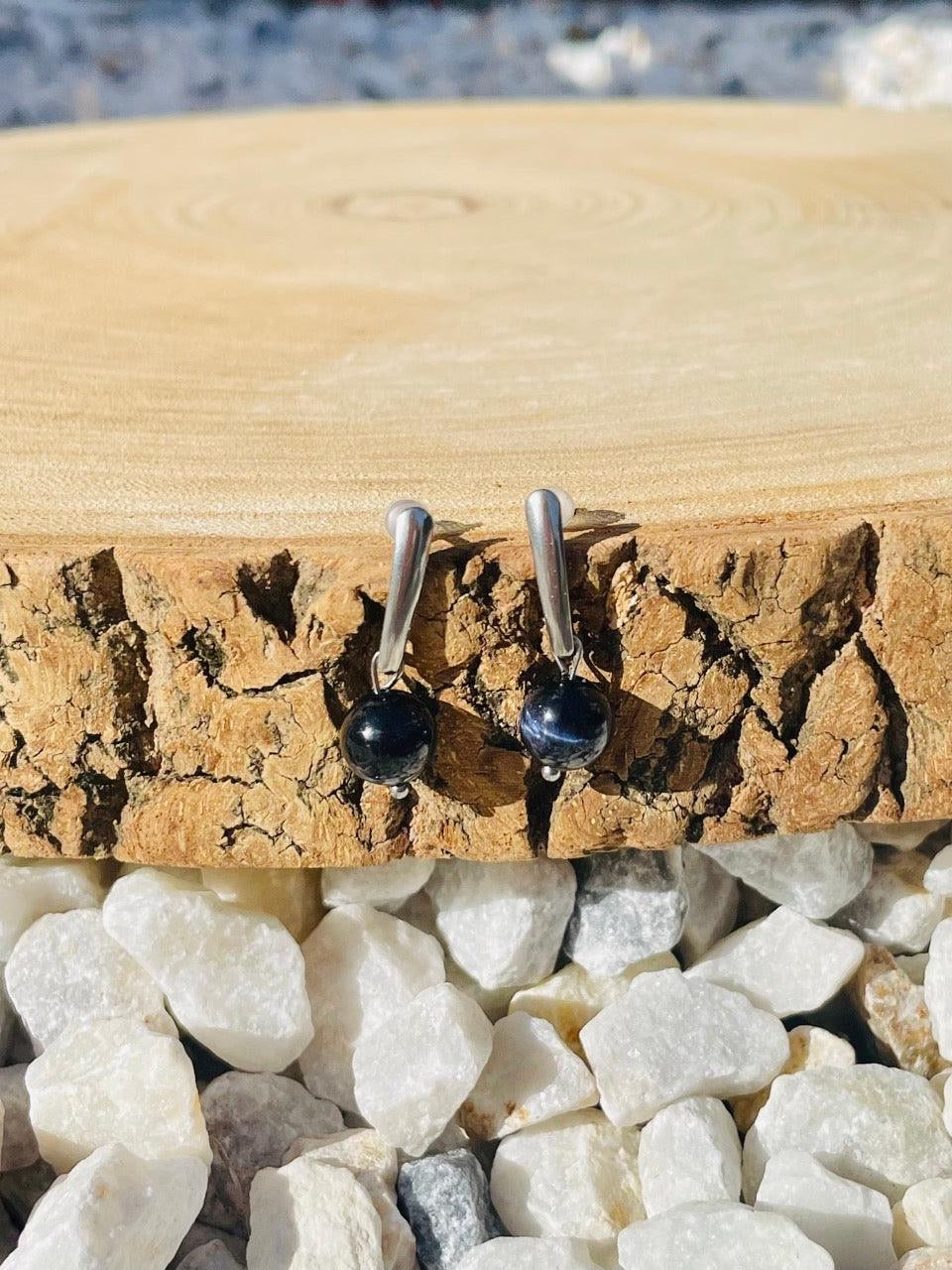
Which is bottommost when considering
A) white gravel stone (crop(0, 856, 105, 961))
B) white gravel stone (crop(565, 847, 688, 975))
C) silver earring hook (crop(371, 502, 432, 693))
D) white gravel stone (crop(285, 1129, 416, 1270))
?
white gravel stone (crop(285, 1129, 416, 1270))

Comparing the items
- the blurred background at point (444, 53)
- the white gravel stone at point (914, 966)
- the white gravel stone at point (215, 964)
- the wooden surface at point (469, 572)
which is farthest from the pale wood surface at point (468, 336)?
the blurred background at point (444, 53)

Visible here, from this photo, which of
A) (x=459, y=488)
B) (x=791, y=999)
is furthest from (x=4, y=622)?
(x=791, y=999)

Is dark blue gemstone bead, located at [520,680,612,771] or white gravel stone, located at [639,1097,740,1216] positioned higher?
dark blue gemstone bead, located at [520,680,612,771]

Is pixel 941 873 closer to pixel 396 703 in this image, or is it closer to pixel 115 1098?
pixel 396 703

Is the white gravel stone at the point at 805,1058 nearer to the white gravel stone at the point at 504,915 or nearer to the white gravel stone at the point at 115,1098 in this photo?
the white gravel stone at the point at 504,915

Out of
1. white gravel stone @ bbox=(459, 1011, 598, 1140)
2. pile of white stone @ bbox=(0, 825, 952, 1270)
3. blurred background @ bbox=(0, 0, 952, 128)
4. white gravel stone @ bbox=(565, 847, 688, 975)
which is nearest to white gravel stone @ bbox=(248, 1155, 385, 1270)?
pile of white stone @ bbox=(0, 825, 952, 1270)

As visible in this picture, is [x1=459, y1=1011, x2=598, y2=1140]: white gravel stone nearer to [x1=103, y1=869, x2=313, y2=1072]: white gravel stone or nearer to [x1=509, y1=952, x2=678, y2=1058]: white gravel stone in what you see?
[x1=509, y1=952, x2=678, y2=1058]: white gravel stone

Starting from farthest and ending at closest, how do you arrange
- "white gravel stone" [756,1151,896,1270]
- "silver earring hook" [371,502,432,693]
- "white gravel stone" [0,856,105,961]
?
1. "white gravel stone" [0,856,105,961]
2. "white gravel stone" [756,1151,896,1270]
3. "silver earring hook" [371,502,432,693]
